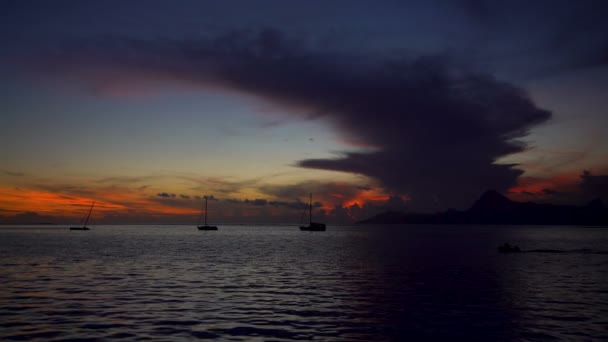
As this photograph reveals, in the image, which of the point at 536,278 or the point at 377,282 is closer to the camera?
the point at 377,282

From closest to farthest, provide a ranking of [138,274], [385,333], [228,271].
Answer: [385,333], [138,274], [228,271]

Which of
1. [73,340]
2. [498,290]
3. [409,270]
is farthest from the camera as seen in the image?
[409,270]

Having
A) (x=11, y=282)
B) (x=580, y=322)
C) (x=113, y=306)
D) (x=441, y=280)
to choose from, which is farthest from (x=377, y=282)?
(x=11, y=282)

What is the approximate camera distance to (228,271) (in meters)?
55.1

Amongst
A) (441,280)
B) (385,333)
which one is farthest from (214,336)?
(441,280)

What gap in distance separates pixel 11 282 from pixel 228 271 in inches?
867

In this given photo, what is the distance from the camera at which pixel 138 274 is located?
169ft

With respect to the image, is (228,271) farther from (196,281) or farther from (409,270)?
(409,270)

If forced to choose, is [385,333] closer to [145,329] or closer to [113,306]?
[145,329]

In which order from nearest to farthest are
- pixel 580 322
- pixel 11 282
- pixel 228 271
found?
pixel 580 322, pixel 11 282, pixel 228 271

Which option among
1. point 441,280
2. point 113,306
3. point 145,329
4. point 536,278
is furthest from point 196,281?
point 536,278

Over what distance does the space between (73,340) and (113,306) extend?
9.16m

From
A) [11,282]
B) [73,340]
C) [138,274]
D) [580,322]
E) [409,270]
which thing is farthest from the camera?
[409,270]

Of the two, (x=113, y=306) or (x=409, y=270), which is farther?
(x=409, y=270)
